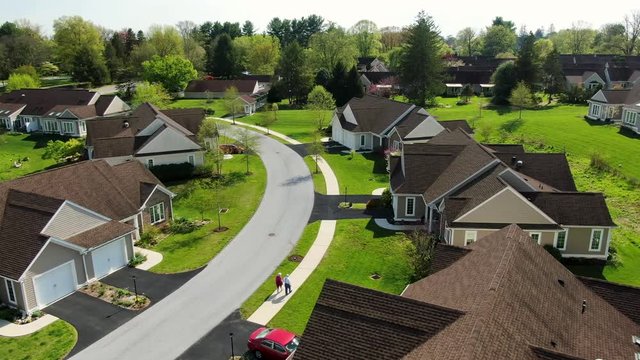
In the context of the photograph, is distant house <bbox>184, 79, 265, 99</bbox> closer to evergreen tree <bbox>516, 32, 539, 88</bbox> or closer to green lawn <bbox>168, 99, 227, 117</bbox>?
green lawn <bbox>168, 99, 227, 117</bbox>

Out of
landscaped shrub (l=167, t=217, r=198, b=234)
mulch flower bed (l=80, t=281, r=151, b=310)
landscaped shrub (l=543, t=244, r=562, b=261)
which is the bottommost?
mulch flower bed (l=80, t=281, r=151, b=310)

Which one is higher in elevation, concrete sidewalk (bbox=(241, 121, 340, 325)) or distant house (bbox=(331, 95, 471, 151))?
distant house (bbox=(331, 95, 471, 151))

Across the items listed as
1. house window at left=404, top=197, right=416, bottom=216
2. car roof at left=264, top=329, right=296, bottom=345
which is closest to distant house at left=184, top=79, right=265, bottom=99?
house window at left=404, top=197, right=416, bottom=216

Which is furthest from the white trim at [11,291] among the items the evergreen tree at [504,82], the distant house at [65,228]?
the evergreen tree at [504,82]

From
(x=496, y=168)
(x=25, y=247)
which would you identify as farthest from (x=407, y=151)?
(x=25, y=247)

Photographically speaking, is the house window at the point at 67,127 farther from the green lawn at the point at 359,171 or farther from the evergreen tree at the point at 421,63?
the evergreen tree at the point at 421,63

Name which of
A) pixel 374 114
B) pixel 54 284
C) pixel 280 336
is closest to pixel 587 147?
pixel 374 114
